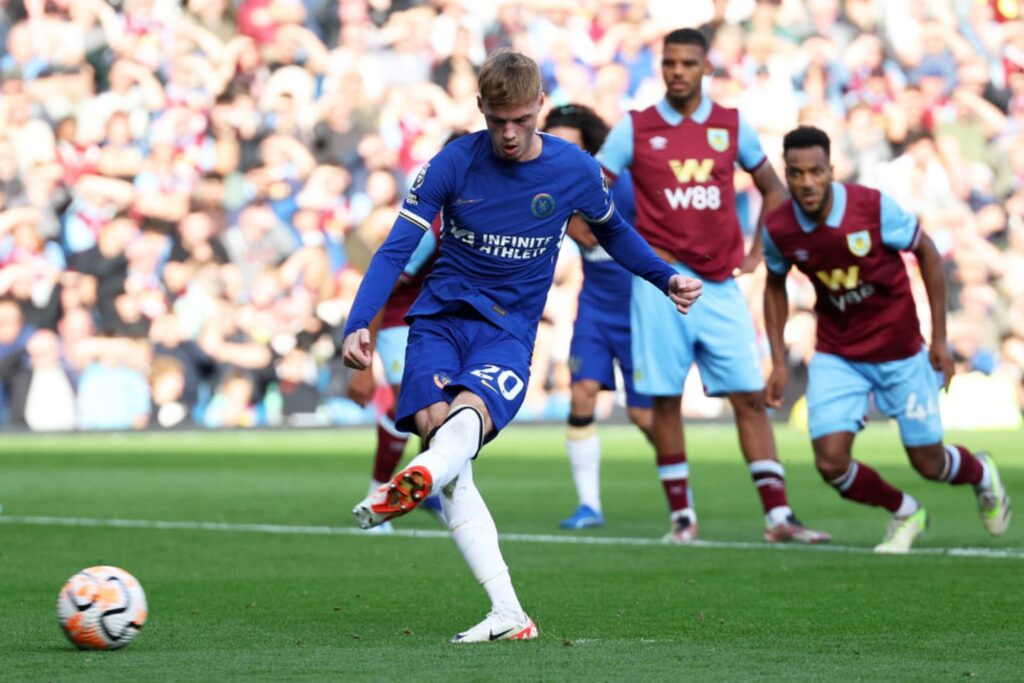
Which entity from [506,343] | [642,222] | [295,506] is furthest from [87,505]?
[506,343]

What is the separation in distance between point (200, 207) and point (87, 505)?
9.58 m

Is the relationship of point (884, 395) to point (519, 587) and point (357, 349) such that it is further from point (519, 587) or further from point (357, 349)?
point (357, 349)

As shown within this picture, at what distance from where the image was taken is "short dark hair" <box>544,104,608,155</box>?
9984mm

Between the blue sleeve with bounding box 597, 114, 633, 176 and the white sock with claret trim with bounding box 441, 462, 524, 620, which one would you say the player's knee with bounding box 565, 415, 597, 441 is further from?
the white sock with claret trim with bounding box 441, 462, 524, 620

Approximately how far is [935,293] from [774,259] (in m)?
0.77

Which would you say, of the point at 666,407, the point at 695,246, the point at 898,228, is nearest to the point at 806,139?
the point at 898,228

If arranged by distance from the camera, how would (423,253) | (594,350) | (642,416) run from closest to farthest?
(423,253)
(594,350)
(642,416)

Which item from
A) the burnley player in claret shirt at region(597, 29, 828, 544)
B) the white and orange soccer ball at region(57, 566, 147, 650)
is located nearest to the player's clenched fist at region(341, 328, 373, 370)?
the white and orange soccer ball at region(57, 566, 147, 650)

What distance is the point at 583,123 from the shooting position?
395 inches

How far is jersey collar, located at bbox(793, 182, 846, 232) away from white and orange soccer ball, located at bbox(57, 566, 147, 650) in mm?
4156

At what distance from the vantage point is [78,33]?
68.6 feet

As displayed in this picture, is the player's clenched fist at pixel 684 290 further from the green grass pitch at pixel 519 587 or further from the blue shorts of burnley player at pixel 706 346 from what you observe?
the blue shorts of burnley player at pixel 706 346

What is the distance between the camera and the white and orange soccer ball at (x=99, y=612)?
512cm

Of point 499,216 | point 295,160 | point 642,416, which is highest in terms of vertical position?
point 295,160
